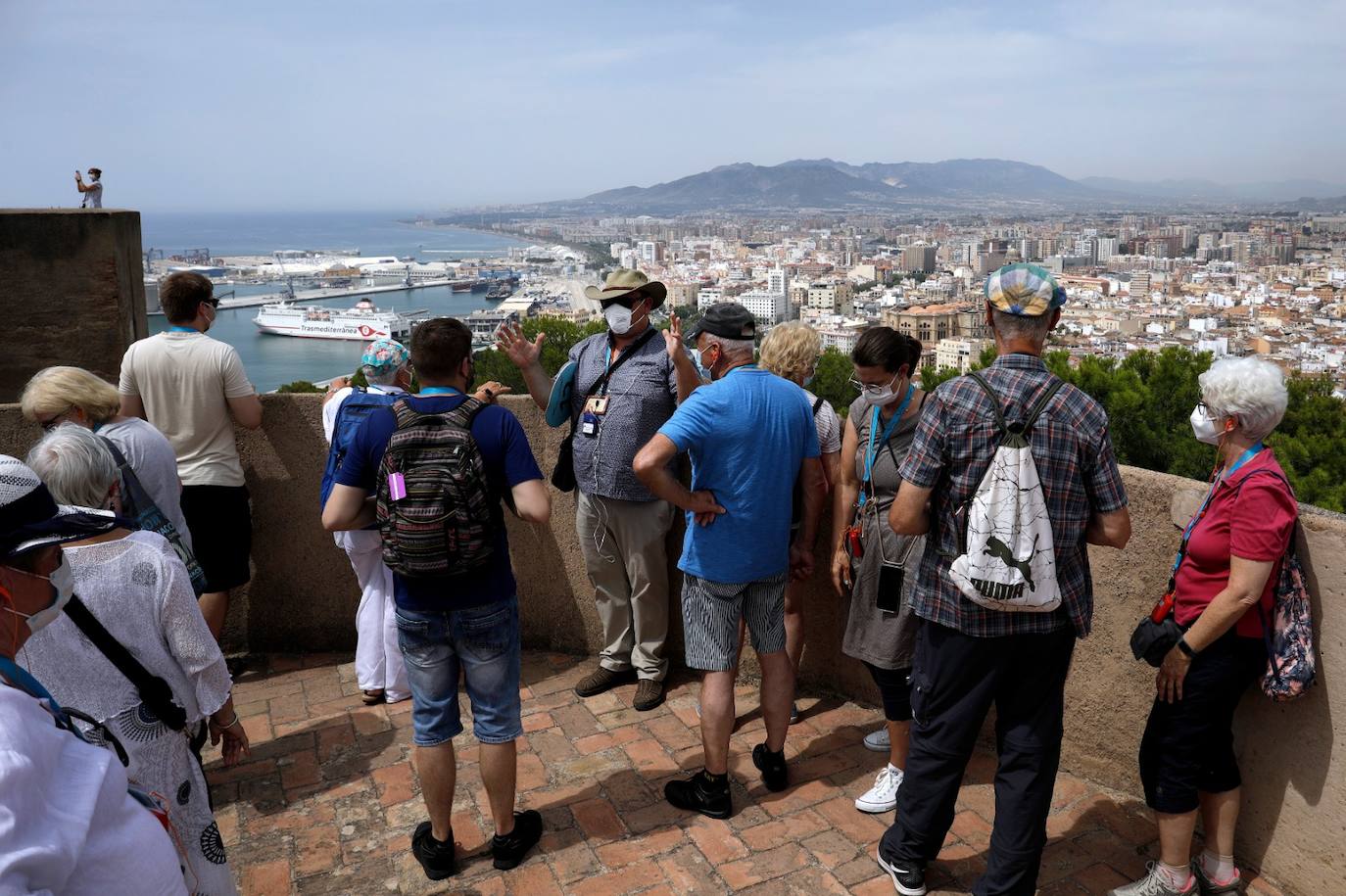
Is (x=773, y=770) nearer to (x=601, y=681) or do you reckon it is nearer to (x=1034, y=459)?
(x=601, y=681)

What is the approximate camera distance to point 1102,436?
223 centimetres

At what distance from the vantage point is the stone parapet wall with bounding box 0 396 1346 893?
240 centimetres

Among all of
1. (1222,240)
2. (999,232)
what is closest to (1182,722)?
(1222,240)

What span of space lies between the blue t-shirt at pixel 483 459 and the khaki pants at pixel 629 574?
995 mm

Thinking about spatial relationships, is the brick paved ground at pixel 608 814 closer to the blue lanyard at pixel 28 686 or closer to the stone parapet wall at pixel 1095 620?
the stone parapet wall at pixel 1095 620

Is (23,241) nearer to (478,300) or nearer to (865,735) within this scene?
(865,735)

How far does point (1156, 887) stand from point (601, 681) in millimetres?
1951

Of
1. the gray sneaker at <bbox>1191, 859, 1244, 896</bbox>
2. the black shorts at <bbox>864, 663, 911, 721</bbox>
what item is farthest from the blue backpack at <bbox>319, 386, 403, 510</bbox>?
the gray sneaker at <bbox>1191, 859, 1244, 896</bbox>

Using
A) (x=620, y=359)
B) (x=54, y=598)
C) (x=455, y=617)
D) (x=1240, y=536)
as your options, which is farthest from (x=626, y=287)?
(x=54, y=598)

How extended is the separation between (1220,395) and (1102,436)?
298mm

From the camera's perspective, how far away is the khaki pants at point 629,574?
3561 mm

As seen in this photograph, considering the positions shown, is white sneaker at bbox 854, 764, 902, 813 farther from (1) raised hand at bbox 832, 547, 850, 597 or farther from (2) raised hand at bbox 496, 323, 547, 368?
(2) raised hand at bbox 496, 323, 547, 368

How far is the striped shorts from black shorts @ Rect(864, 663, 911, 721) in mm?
304

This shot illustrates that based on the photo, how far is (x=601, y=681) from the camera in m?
3.74
